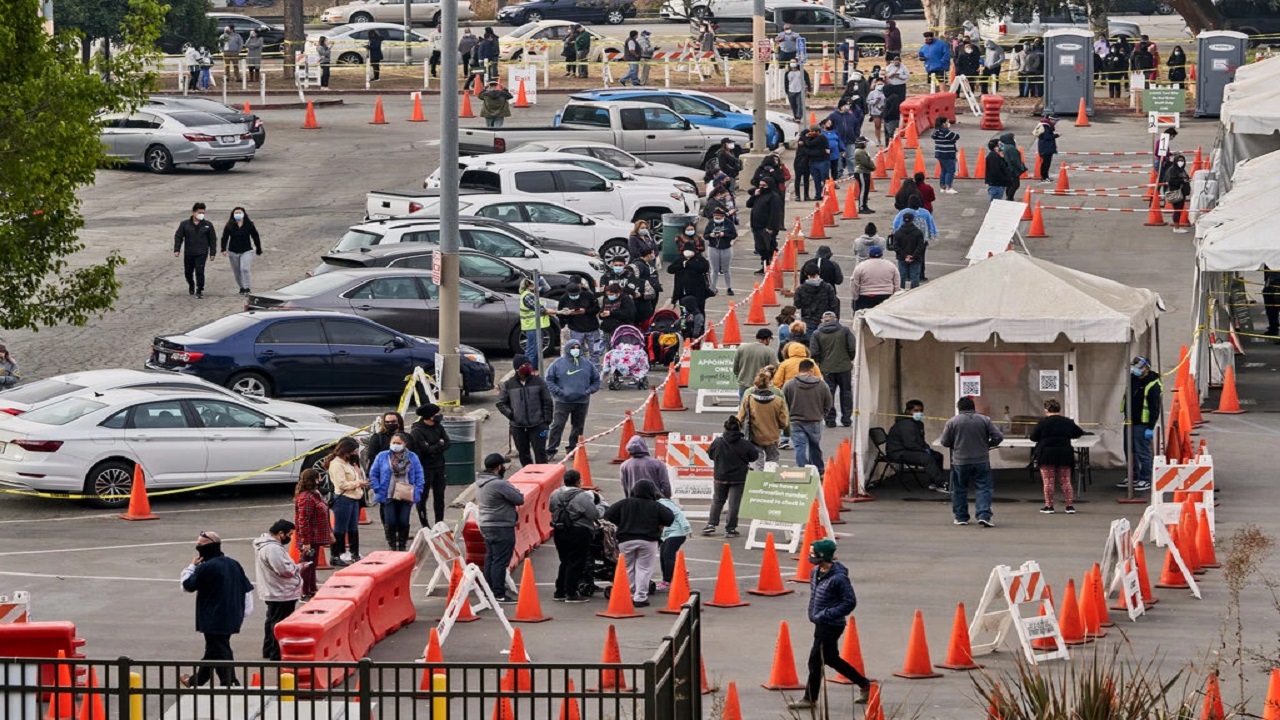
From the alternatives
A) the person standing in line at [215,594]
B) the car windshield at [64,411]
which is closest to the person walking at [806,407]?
the car windshield at [64,411]

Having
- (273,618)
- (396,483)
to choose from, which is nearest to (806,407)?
(396,483)

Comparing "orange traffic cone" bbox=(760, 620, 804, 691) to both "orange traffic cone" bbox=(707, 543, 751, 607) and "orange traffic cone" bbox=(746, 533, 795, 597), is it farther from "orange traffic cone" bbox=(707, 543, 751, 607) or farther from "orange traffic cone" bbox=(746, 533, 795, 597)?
"orange traffic cone" bbox=(746, 533, 795, 597)

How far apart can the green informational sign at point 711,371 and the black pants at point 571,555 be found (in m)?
7.67

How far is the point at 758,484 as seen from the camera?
20422 millimetres

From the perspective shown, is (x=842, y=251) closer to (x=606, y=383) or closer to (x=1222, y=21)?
(x=606, y=383)

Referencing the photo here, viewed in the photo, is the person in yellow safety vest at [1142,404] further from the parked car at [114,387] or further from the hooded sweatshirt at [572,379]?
the parked car at [114,387]

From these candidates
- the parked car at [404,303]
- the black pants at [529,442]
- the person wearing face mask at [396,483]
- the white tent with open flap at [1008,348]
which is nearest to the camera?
the person wearing face mask at [396,483]

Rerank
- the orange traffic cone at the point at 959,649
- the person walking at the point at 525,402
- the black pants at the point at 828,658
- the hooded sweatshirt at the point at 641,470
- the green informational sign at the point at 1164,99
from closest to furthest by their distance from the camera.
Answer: the black pants at the point at 828,658
the orange traffic cone at the point at 959,649
the hooded sweatshirt at the point at 641,470
the person walking at the point at 525,402
the green informational sign at the point at 1164,99

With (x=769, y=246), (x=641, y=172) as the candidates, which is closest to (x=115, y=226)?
(x=641, y=172)

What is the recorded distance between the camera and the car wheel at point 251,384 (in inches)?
1029

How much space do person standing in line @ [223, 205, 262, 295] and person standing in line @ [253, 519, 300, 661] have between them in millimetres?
16055

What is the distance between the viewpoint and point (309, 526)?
18328mm

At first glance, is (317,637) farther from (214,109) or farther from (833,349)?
(214,109)

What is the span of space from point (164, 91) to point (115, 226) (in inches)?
718
